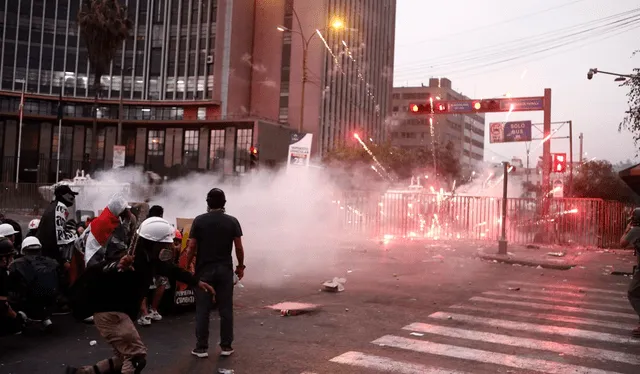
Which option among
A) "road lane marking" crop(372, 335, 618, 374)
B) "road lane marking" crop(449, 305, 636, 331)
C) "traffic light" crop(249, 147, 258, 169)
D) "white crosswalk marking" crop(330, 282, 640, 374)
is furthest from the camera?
"traffic light" crop(249, 147, 258, 169)

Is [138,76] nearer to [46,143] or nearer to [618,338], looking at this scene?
[46,143]

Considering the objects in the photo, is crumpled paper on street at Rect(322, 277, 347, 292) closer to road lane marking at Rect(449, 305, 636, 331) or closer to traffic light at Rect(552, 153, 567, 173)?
road lane marking at Rect(449, 305, 636, 331)

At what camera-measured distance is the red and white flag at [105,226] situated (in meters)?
7.51

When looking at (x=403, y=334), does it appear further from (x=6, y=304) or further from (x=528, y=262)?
(x=528, y=262)

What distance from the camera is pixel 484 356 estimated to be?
6.67 meters

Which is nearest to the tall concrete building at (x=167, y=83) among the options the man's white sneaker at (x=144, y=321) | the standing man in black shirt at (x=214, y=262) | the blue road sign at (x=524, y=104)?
the blue road sign at (x=524, y=104)

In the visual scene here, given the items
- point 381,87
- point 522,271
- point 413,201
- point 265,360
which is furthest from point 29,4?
point 265,360

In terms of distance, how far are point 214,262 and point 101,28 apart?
126 feet

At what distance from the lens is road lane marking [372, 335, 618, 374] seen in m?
6.19

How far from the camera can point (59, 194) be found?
8203mm

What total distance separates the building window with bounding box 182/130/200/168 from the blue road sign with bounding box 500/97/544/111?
38.8 m

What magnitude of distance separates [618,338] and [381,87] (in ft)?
248

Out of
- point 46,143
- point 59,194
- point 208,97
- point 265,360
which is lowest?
point 265,360

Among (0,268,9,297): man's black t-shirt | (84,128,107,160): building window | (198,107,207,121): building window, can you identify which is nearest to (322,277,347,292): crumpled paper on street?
(0,268,9,297): man's black t-shirt
